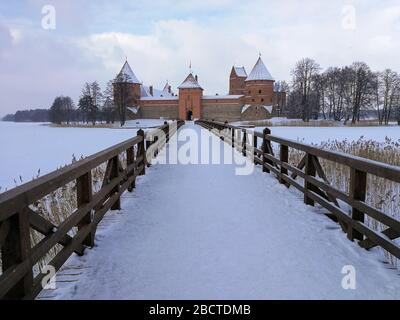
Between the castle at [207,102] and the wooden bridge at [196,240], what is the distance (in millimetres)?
71278

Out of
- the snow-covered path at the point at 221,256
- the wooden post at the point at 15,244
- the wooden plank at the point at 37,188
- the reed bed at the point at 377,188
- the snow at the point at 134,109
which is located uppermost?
the snow at the point at 134,109

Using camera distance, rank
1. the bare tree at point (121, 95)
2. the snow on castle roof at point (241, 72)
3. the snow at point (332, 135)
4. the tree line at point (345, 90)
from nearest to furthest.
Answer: the snow at point (332, 135) < the tree line at point (345, 90) < the bare tree at point (121, 95) < the snow on castle roof at point (241, 72)

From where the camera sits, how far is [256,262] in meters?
3.43

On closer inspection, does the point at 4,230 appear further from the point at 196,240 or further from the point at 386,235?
the point at 386,235

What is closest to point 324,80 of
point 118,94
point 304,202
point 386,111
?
point 386,111

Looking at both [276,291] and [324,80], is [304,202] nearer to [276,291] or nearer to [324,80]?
[276,291]

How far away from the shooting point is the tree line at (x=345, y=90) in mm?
64500

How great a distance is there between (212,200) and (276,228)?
166 cm

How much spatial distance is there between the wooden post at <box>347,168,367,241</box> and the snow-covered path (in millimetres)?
195

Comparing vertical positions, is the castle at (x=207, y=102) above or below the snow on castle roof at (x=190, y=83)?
below

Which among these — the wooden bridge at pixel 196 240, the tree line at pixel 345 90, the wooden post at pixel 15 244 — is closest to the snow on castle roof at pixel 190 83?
the tree line at pixel 345 90

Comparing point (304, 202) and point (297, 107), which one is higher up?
point (297, 107)

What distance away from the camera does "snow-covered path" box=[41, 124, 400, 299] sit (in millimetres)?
2920

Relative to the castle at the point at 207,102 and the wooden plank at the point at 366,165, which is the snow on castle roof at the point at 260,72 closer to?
the castle at the point at 207,102
